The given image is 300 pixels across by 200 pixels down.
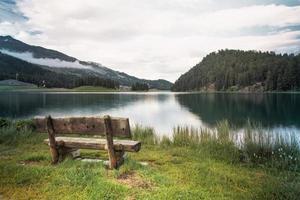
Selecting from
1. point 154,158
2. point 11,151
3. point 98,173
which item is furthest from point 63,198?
point 11,151

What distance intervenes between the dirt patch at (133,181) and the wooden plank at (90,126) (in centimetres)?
91

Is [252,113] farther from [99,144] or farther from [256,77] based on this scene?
[256,77]

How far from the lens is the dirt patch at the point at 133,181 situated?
577 centimetres

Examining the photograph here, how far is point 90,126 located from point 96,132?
218mm

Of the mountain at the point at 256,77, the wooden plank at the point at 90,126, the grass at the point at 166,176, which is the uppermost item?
the mountain at the point at 256,77

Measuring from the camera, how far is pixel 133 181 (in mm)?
6047

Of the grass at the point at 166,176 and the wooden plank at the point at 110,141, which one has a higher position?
the wooden plank at the point at 110,141

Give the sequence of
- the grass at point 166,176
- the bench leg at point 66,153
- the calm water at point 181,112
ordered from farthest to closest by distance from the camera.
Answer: the calm water at point 181,112 → the bench leg at point 66,153 → the grass at point 166,176

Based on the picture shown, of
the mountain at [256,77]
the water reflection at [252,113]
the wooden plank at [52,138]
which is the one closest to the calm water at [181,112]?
the water reflection at [252,113]

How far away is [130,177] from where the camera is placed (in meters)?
6.32

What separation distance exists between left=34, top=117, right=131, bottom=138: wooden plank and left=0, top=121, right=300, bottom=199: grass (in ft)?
2.87

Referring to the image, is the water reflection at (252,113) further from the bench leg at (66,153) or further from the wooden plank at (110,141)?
the bench leg at (66,153)

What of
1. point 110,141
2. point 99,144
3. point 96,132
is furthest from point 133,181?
point 96,132

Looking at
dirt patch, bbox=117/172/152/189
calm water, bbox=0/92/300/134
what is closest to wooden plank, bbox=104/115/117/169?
dirt patch, bbox=117/172/152/189
